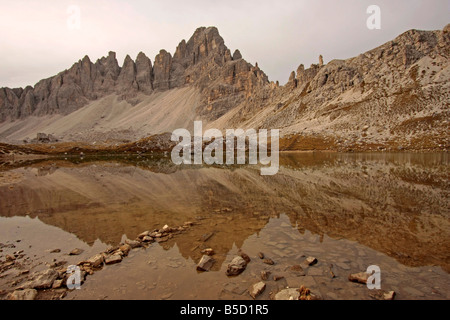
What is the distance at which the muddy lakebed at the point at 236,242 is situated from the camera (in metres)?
7.91

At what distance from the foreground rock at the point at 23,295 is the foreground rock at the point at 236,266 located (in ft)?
20.2

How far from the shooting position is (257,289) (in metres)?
7.56

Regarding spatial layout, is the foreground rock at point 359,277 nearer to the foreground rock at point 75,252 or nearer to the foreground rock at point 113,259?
the foreground rock at point 113,259

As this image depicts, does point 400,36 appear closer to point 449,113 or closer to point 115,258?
point 449,113

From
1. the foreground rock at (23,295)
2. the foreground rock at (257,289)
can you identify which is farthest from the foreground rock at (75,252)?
the foreground rock at (257,289)

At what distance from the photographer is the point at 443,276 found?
802 centimetres

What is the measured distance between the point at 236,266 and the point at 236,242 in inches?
110

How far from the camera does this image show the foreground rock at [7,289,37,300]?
7.39 meters

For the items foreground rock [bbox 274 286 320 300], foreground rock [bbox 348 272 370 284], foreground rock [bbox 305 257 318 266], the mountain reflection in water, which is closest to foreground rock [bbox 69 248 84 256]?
the mountain reflection in water

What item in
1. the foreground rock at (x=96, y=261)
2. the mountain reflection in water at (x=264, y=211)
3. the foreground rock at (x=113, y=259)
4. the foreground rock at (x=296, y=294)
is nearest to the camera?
the foreground rock at (x=296, y=294)

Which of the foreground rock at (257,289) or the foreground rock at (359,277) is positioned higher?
the foreground rock at (359,277)

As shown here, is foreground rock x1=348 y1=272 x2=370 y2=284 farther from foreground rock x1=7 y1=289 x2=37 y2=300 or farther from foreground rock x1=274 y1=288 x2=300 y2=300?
foreground rock x1=7 y1=289 x2=37 y2=300

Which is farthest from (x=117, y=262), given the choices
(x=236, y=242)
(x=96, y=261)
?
(x=236, y=242)
